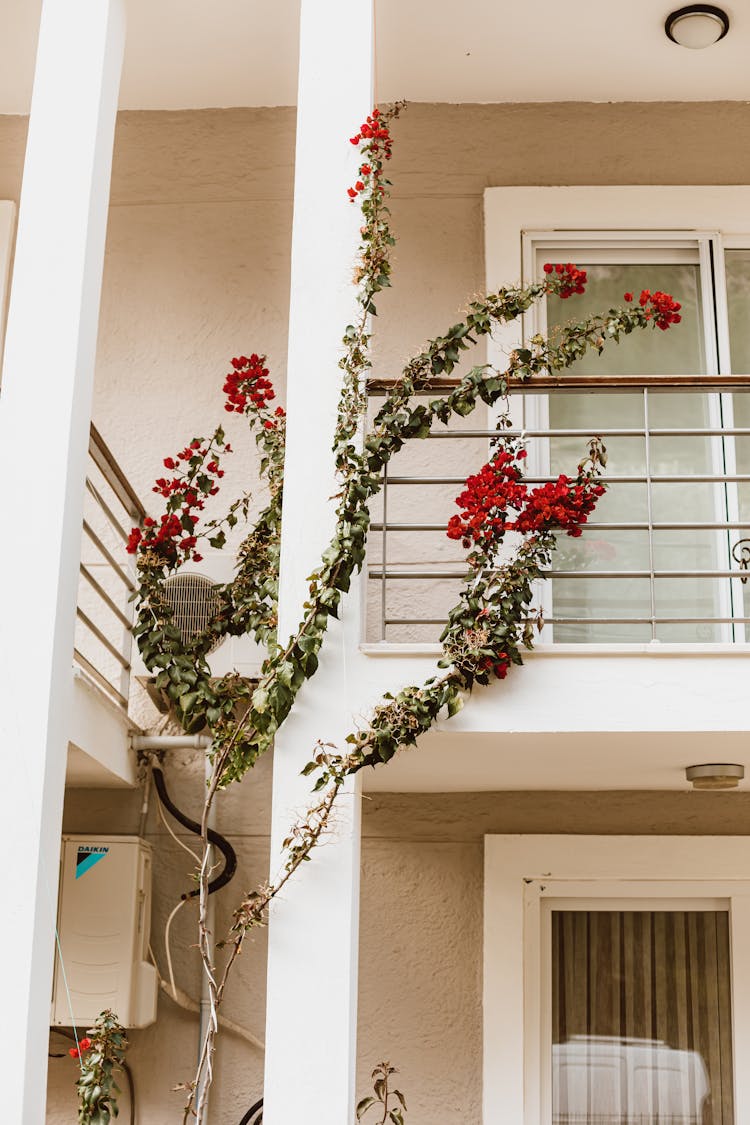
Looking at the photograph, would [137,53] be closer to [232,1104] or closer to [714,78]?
[714,78]

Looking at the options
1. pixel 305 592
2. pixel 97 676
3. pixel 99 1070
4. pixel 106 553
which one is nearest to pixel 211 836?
pixel 97 676

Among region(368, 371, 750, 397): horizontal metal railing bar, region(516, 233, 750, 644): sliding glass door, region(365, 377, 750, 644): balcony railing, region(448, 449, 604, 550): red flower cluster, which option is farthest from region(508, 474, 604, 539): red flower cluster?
region(365, 377, 750, 644): balcony railing

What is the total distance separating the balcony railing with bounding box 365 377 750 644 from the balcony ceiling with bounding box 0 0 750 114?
1.48m

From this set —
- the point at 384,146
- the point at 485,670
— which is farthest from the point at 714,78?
the point at 485,670

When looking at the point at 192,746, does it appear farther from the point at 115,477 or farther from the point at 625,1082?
the point at 625,1082

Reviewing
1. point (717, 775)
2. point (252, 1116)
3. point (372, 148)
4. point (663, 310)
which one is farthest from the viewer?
point (252, 1116)

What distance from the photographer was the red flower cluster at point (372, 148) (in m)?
4.32

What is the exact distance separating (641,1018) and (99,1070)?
232 centimetres

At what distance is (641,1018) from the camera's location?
5.36 metres

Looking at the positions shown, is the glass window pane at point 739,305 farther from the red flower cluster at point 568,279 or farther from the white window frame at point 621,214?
the red flower cluster at point 568,279

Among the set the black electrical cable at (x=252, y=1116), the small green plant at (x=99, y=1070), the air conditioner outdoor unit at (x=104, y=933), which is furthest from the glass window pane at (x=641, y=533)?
A: the small green plant at (x=99, y=1070)

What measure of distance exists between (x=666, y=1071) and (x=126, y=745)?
250 cm

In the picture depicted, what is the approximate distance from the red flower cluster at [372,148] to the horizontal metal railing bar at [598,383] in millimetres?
619

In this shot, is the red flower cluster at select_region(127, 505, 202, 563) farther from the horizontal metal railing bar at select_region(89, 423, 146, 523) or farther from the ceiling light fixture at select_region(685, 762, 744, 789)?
the ceiling light fixture at select_region(685, 762, 744, 789)
